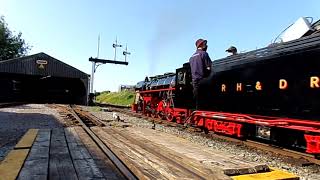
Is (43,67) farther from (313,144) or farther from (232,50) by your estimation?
(313,144)

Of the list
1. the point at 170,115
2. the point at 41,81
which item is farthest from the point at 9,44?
the point at 170,115

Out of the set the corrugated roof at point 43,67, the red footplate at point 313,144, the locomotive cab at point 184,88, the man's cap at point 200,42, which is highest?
the corrugated roof at point 43,67

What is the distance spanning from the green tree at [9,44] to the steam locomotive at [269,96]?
224ft

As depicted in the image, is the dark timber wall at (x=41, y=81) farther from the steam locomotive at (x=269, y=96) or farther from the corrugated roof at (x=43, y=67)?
the steam locomotive at (x=269, y=96)

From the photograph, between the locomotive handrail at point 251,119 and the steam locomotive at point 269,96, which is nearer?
the steam locomotive at point 269,96

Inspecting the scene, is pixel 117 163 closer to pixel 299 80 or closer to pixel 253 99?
pixel 299 80

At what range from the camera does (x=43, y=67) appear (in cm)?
4219

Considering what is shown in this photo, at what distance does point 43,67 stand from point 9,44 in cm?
4045

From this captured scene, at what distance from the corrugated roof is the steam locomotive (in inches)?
1147

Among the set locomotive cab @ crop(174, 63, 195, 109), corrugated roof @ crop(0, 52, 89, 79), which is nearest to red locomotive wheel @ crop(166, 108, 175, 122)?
locomotive cab @ crop(174, 63, 195, 109)

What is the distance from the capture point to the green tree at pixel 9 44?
75.6 metres

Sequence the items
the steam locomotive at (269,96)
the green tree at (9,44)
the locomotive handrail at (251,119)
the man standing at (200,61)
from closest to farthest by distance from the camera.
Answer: the steam locomotive at (269,96)
the locomotive handrail at (251,119)
the man standing at (200,61)
the green tree at (9,44)

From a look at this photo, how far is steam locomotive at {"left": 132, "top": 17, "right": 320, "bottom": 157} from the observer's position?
8398 millimetres

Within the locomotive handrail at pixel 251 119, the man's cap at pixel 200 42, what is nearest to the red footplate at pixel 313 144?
the locomotive handrail at pixel 251 119
